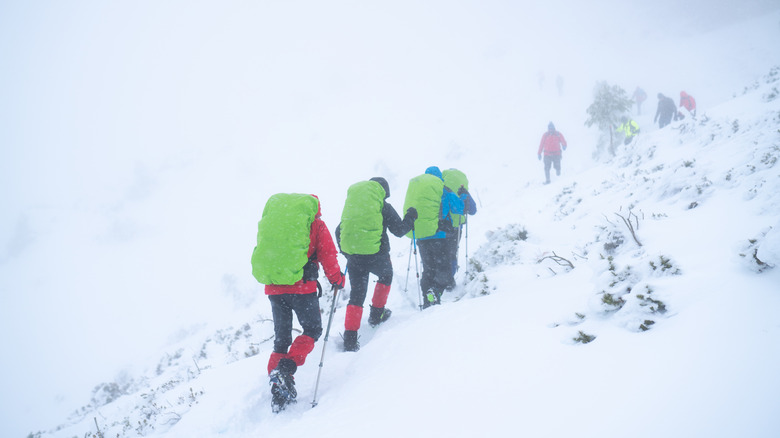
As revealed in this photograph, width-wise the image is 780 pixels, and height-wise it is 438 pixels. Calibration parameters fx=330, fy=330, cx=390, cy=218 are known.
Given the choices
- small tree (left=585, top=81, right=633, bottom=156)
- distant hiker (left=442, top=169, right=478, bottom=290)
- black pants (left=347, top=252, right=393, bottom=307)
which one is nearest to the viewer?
black pants (left=347, top=252, right=393, bottom=307)

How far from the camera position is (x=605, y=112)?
18.9 meters

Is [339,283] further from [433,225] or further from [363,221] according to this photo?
[433,225]

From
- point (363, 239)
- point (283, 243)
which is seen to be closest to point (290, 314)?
point (283, 243)

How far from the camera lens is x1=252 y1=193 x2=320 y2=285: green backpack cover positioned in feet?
12.0

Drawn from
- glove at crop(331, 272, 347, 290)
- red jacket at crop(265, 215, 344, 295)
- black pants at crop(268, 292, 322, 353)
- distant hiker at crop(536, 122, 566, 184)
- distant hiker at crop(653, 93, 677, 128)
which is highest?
distant hiker at crop(653, 93, 677, 128)

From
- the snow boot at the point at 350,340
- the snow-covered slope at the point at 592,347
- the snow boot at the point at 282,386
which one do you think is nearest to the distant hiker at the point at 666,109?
the snow-covered slope at the point at 592,347

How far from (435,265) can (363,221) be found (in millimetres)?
1823

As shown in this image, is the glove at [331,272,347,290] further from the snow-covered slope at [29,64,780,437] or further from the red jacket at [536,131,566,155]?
the red jacket at [536,131,566,155]

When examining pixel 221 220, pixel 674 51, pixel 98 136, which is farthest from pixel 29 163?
pixel 674 51

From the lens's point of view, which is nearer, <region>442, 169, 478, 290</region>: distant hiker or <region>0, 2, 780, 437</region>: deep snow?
<region>0, 2, 780, 437</region>: deep snow

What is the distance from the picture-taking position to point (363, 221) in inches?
185

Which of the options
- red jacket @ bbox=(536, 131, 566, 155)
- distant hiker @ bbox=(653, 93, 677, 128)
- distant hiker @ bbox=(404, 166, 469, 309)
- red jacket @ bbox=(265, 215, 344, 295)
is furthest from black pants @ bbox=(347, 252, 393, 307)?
distant hiker @ bbox=(653, 93, 677, 128)

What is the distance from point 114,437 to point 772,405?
24.6 ft

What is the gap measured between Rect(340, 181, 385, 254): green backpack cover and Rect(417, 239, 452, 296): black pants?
51.4 inches
